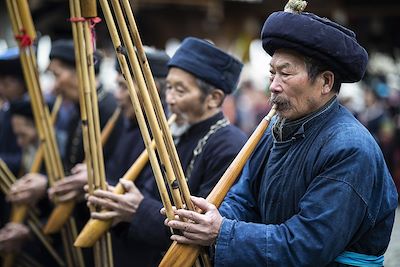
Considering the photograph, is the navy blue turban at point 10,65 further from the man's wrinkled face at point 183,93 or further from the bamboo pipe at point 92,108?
the bamboo pipe at point 92,108

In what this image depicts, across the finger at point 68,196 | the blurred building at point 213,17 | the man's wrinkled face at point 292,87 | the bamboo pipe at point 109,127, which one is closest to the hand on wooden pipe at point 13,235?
the finger at point 68,196

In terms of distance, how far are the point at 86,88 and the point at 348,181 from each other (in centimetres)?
127

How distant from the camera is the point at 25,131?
15.3ft

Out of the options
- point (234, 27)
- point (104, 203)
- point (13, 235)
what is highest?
point (234, 27)

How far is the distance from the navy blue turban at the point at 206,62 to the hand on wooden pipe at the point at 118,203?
2.12 ft

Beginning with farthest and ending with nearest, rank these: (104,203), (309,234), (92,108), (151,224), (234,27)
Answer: (234,27), (151,224), (104,203), (92,108), (309,234)

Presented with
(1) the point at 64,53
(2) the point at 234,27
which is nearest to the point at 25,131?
(1) the point at 64,53

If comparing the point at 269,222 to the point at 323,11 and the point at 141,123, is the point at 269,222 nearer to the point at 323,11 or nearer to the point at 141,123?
the point at 141,123

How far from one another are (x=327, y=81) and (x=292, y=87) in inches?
5.3

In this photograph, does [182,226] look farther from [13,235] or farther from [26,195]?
[13,235]

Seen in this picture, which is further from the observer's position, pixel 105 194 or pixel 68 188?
pixel 68 188

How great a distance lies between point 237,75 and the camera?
332 cm

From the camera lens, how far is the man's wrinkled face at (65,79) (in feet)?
14.5

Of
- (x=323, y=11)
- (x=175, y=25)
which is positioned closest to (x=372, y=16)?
(x=323, y=11)
